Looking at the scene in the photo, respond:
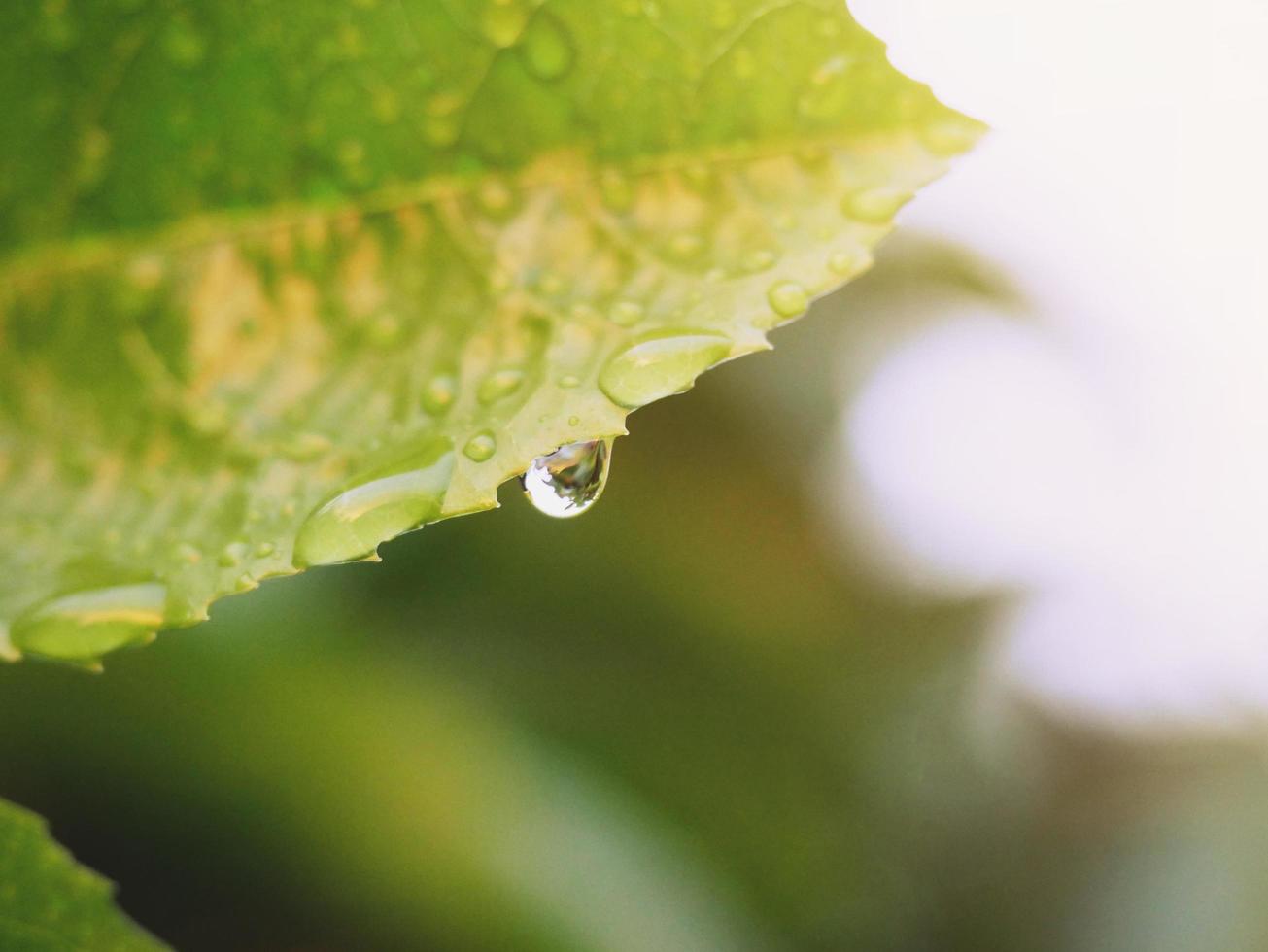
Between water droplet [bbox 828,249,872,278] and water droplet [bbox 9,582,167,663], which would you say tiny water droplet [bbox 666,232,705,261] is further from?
water droplet [bbox 9,582,167,663]

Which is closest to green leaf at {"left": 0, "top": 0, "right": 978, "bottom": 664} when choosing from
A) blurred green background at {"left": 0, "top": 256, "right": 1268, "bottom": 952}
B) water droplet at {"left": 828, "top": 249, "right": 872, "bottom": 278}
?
water droplet at {"left": 828, "top": 249, "right": 872, "bottom": 278}

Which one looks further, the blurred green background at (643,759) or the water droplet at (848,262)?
the blurred green background at (643,759)

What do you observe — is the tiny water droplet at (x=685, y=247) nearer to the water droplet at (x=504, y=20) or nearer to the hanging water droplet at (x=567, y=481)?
the water droplet at (x=504, y=20)

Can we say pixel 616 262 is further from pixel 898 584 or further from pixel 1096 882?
pixel 1096 882

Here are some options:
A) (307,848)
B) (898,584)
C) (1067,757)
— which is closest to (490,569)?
(307,848)

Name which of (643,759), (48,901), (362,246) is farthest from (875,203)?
(643,759)

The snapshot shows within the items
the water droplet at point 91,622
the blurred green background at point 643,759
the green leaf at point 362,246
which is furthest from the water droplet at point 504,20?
the blurred green background at point 643,759

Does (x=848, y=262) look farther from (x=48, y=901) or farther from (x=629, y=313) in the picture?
(x=48, y=901)
